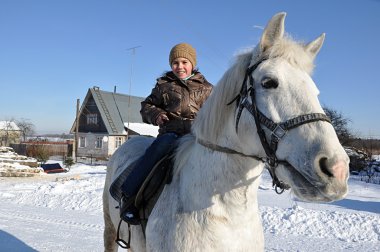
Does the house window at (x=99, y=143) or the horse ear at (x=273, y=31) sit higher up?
the horse ear at (x=273, y=31)

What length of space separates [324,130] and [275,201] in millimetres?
7948

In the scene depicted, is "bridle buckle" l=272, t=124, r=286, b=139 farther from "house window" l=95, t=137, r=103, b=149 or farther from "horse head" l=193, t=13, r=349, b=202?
"house window" l=95, t=137, r=103, b=149

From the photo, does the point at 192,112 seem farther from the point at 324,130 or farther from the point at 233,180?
the point at 324,130

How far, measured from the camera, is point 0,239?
5926mm

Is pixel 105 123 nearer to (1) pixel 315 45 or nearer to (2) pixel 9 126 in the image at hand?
(1) pixel 315 45

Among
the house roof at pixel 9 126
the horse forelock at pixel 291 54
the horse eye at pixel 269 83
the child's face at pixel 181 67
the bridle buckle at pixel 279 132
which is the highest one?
the house roof at pixel 9 126

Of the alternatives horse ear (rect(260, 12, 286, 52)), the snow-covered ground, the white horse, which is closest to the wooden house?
the snow-covered ground

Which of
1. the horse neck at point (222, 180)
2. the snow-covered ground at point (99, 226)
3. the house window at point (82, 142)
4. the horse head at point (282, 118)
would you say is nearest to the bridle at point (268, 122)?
the horse head at point (282, 118)

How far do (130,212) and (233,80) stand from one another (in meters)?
1.38

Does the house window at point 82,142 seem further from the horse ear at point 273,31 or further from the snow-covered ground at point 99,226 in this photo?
the horse ear at point 273,31

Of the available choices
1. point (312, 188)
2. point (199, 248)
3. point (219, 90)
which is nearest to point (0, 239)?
point (199, 248)

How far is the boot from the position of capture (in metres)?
2.60

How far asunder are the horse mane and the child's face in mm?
1102

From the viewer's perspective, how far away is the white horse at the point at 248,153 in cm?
152
